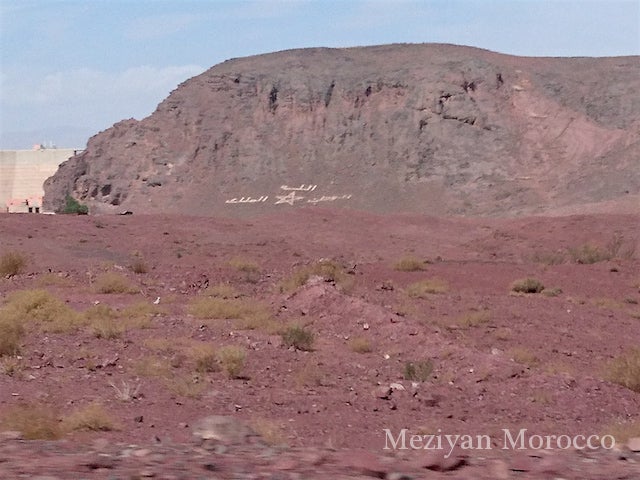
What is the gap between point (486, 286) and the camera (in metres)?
25.3

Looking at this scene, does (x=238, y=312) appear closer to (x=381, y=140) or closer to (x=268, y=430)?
(x=268, y=430)

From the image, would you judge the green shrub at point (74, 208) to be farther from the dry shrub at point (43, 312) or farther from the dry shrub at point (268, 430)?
the dry shrub at point (268, 430)

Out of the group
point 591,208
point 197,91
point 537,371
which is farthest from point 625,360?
point 197,91

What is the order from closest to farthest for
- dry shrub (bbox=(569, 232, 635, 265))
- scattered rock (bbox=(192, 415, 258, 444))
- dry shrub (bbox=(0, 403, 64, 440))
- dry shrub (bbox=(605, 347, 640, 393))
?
scattered rock (bbox=(192, 415, 258, 444))
dry shrub (bbox=(0, 403, 64, 440))
dry shrub (bbox=(605, 347, 640, 393))
dry shrub (bbox=(569, 232, 635, 265))

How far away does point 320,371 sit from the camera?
14.0 meters

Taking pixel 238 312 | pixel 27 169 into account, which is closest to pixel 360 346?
pixel 238 312

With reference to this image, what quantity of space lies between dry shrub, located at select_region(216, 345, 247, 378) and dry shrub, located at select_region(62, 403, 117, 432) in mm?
3371

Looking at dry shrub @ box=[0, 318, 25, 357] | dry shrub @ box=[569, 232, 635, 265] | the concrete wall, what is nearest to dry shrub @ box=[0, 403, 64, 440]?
dry shrub @ box=[0, 318, 25, 357]

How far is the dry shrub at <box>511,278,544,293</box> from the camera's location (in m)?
24.2

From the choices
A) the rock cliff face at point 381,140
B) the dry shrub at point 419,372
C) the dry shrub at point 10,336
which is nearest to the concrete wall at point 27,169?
the rock cliff face at point 381,140

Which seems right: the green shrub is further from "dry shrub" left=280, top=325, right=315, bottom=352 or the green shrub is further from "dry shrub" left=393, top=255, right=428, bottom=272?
"dry shrub" left=280, top=325, right=315, bottom=352

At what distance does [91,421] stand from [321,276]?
12565mm

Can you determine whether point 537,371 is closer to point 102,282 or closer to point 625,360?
point 625,360

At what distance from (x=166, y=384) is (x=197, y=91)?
62814 mm
